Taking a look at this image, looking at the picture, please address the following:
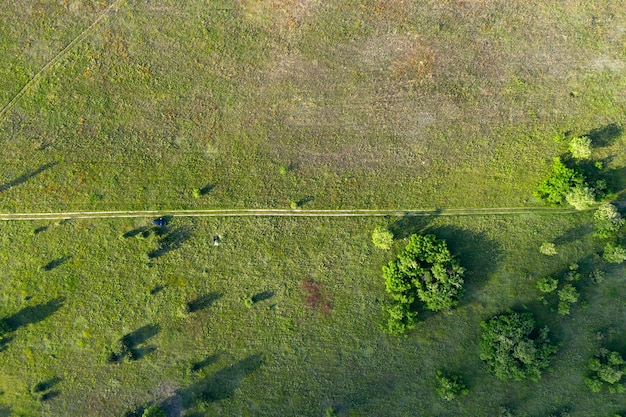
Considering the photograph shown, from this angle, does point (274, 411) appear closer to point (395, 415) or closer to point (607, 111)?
point (395, 415)

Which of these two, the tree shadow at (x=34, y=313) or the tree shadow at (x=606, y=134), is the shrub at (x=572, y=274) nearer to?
the tree shadow at (x=606, y=134)

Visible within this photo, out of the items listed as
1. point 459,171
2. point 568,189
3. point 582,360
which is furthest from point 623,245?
point 459,171

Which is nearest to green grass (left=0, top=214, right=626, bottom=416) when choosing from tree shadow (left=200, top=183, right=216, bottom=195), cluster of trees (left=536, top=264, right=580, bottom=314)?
tree shadow (left=200, top=183, right=216, bottom=195)

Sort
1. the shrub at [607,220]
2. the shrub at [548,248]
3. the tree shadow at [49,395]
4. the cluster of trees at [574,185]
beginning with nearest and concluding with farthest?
the cluster of trees at [574,185], the shrub at [607,220], the shrub at [548,248], the tree shadow at [49,395]

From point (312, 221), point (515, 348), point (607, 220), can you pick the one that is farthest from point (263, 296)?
point (607, 220)

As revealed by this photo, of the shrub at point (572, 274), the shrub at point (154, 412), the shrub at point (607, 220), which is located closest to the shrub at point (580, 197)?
the shrub at point (607, 220)

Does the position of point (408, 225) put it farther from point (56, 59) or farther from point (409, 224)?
point (56, 59)
